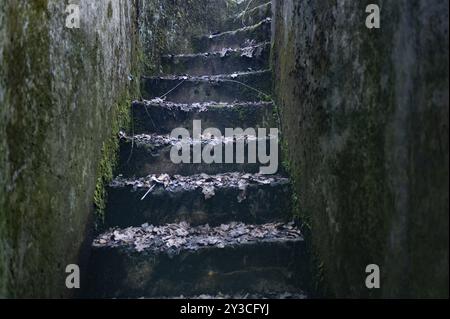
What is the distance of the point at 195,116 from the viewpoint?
13.4 ft

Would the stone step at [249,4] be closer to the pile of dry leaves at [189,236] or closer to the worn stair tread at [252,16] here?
the worn stair tread at [252,16]

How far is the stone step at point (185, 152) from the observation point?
3.57 metres

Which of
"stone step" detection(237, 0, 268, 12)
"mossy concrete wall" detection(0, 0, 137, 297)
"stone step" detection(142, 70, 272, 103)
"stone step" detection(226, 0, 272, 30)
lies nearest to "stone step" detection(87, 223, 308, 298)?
"mossy concrete wall" detection(0, 0, 137, 297)

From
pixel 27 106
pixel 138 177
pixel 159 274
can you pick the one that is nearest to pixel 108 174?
pixel 138 177

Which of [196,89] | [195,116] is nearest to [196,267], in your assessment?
[195,116]

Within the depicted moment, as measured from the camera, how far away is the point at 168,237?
294cm

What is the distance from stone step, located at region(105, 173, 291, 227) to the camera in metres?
3.18

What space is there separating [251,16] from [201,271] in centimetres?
470

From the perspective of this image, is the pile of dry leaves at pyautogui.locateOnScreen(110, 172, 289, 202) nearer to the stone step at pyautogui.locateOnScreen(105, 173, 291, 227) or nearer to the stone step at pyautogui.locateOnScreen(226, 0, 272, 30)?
the stone step at pyautogui.locateOnScreen(105, 173, 291, 227)

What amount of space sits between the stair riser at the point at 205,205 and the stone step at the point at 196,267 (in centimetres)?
39

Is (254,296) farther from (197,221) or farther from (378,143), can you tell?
(378,143)

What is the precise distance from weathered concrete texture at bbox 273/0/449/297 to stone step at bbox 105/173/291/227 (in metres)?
0.53

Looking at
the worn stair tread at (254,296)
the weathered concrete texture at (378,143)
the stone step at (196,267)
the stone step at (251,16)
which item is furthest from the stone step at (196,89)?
the worn stair tread at (254,296)
